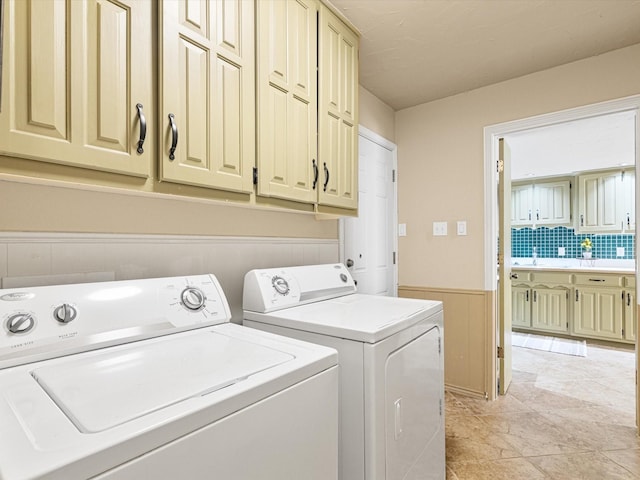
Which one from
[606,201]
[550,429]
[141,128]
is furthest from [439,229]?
[606,201]

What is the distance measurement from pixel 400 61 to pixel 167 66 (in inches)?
69.5

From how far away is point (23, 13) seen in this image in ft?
2.73

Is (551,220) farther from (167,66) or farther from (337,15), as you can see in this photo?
(167,66)

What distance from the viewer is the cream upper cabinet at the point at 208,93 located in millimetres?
1103

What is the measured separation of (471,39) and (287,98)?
4.41 feet

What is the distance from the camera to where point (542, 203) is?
5.25m

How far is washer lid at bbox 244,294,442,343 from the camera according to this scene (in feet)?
3.97

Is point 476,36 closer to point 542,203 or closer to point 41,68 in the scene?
point 41,68

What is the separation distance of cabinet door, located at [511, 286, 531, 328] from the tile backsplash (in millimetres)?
1094

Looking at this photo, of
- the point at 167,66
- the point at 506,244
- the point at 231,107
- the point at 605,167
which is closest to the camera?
the point at 167,66

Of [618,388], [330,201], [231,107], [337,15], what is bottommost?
[618,388]

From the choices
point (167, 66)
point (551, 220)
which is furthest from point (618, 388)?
point (167, 66)

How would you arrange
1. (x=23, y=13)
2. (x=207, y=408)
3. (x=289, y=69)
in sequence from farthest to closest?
(x=289, y=69) < (x=23, y=13) < (x=207, y=408)

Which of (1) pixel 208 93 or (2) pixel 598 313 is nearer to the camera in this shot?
(1) pixel 208 93
